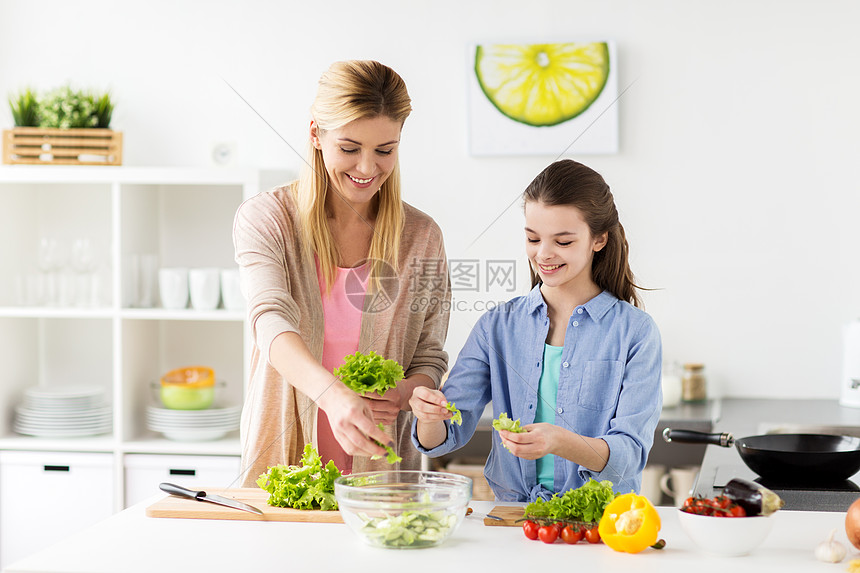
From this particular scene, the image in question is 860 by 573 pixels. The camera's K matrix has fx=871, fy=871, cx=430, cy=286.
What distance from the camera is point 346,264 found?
1.58 metres

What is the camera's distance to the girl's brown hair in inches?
59.6

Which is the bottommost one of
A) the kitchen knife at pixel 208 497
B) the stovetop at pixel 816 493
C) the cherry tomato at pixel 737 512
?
the stovetop at pixel 816 493

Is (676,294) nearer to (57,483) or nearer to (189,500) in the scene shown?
(189,500)

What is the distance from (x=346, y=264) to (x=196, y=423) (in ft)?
4.80

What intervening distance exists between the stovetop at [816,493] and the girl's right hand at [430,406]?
548 mm

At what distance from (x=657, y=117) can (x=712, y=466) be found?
1332mm

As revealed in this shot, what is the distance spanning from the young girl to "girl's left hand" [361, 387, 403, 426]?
0.04 meters

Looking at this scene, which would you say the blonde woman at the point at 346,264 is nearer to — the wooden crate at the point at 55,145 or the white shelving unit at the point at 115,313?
the white shelving unit at the point at 115,313

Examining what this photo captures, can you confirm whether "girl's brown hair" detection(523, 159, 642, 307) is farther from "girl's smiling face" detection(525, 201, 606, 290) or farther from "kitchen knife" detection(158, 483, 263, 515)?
"kitchen knife" detection(158, 483, 263, 515)

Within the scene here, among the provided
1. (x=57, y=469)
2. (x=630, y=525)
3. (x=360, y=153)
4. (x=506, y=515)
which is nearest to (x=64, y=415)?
(x=57, y=469)

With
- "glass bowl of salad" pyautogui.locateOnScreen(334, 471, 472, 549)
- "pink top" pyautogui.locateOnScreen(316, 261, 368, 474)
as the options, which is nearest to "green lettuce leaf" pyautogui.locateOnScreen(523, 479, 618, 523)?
"glass bowl of salad" pyautogui.locateOnScreen(334, 471, 472, 549)

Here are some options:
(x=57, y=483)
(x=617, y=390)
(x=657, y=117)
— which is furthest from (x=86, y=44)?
(x=617, y=390)

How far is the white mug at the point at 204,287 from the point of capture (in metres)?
2.82

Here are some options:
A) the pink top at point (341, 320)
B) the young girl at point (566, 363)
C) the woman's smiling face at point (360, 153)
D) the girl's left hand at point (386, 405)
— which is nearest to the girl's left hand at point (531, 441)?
the young girl at point (566, 363)
